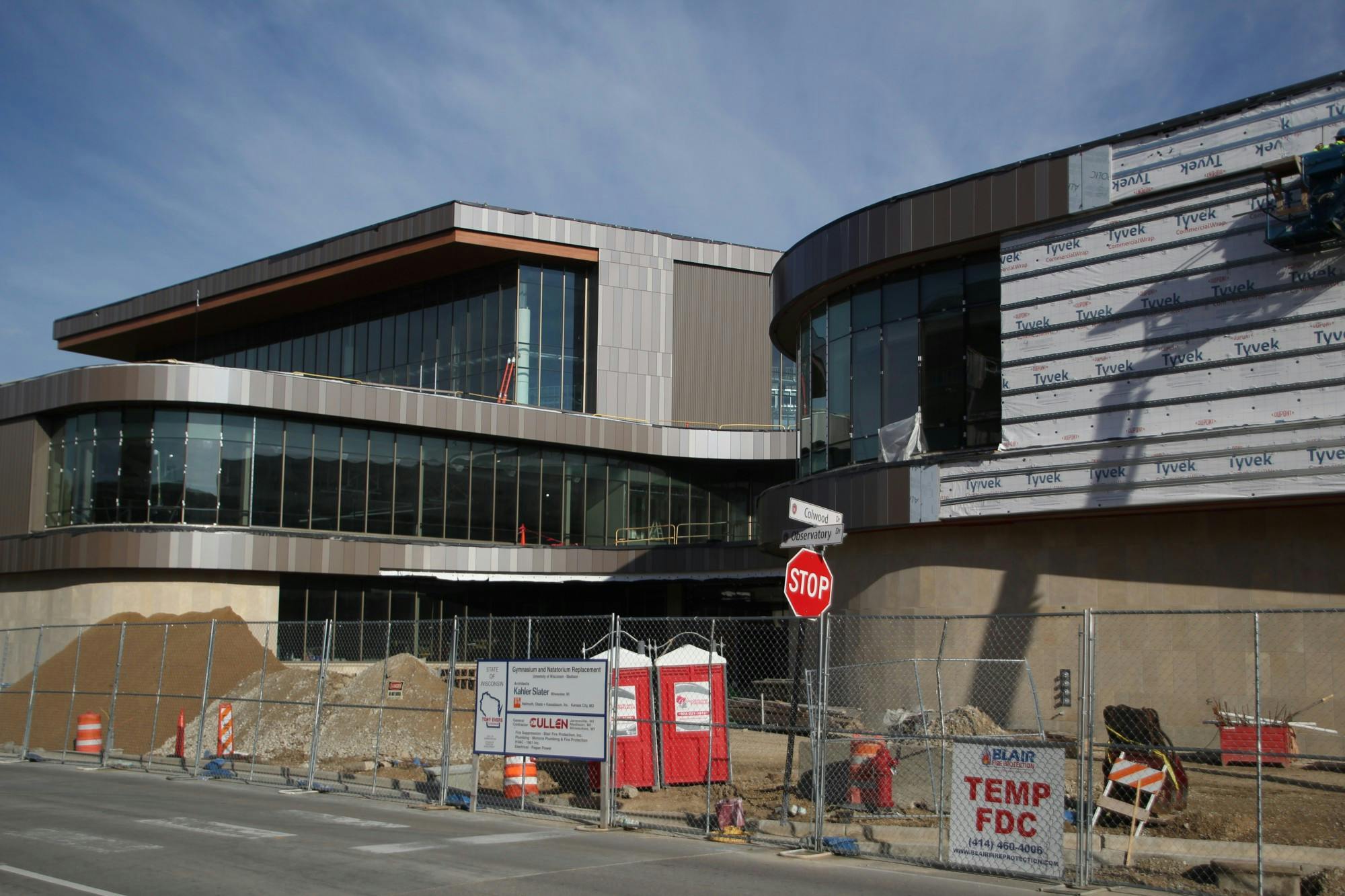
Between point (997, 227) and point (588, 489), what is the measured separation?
84.7 ft

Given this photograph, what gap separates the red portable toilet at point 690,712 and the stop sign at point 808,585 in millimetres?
4381

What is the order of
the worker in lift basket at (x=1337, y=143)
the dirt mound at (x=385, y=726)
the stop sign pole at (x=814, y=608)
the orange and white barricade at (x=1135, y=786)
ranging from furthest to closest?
the dirt mound at (x=385, y=726)
the worker in lift basket at (x=1337, y=143)
the stop sign pole at (x=814, y=608)
the orange and white barricade at (x=1135, y=786)

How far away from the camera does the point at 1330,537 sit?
58.5ft

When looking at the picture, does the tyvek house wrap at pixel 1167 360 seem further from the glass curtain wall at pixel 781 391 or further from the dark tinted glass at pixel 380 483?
the glass curtain wall at pixel 781 391

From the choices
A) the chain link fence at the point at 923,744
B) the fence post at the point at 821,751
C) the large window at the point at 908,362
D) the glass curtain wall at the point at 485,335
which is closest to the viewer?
the chain link fence at the point at 923,744

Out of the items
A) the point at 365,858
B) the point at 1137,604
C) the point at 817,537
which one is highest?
the point at 817,537

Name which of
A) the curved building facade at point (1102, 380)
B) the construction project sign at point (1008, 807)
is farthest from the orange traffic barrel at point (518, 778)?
the curved building facade at point (1102, 380)

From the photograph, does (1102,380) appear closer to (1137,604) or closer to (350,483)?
(1137,604)

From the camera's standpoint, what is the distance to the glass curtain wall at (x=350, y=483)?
3666 cm

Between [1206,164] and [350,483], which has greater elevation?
[1206,164]

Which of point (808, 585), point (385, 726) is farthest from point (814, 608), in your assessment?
point (385, 726)

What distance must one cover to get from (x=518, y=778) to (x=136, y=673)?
18950 mm

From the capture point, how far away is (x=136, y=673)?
31688mm

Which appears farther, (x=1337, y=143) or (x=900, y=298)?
(x=900, y=298)
